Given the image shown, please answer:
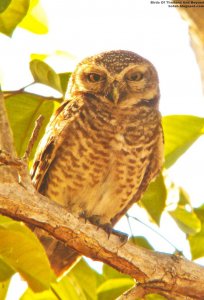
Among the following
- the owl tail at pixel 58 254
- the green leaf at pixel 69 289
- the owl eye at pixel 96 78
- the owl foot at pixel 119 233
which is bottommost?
the owl tail at pixel 58 254

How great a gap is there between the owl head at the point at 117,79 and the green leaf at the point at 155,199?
0.61 metres

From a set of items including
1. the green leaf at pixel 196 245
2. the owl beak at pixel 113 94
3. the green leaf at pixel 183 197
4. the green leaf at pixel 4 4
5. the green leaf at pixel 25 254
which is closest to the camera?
the green leaf at pixel 25 254

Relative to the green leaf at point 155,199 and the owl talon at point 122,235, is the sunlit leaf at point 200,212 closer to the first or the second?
the green leaf at point 155,199

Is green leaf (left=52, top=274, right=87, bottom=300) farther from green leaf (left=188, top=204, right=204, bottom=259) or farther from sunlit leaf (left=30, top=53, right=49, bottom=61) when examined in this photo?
sunlit leaf (left=30, top=53, right=49, bottom=61)

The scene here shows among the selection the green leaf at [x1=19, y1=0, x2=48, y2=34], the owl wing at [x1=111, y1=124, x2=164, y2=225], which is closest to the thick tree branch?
the owl wing at [x1=111, y1=124, x2=164, y2=225]

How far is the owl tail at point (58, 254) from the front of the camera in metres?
3.11

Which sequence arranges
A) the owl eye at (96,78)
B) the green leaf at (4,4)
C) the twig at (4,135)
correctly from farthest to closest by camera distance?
the owl eye at (96,78) < the twig at (4,135) < the green leaf at (4,4)

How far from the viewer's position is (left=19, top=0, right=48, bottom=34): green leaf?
9.68 feet

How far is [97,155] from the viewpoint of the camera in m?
3.32

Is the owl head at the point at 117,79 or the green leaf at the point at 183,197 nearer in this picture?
the green leaf at the point at 183,197

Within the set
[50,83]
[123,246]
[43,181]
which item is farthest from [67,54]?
[123,246]

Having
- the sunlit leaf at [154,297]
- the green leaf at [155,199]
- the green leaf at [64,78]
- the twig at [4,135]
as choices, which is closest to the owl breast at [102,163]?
the green leaf at [155,199]

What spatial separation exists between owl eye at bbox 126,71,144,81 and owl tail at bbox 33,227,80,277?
3.03 feet

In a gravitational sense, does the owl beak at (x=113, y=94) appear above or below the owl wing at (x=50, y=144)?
above
